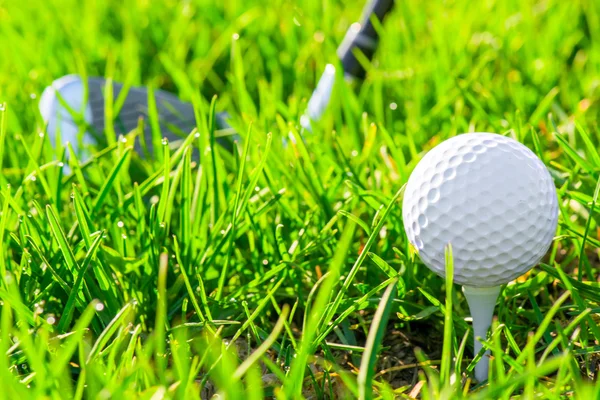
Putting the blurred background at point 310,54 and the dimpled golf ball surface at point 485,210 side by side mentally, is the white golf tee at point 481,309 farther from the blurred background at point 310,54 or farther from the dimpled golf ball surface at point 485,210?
the blurred background at point 310,54

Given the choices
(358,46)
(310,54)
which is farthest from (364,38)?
(310,54)

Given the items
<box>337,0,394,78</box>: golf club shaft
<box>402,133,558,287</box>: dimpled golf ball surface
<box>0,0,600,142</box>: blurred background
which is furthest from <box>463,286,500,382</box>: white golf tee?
<box>337,0,394,78</box>: golf club shaft

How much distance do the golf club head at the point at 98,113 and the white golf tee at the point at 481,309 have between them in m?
0.91

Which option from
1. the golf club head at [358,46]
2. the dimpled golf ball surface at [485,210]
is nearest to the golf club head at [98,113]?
the golf club head at [358,46]

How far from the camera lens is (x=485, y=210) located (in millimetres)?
1079

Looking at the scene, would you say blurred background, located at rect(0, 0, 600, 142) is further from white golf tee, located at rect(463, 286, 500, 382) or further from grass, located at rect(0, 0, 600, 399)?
white golf tee, located at rect(463, 286, 500, 382)

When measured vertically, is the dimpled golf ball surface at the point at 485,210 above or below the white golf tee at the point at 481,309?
above

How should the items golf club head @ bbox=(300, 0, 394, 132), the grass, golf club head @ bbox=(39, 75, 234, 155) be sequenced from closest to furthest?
the grass → golf club head @ bbox=(39, 75, 234, 155) → golf club head @ bbox=(300, 0, 394, 132)

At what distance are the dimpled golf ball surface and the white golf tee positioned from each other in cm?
3

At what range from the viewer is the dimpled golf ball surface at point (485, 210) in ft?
3.54

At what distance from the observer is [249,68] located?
94.3 inches

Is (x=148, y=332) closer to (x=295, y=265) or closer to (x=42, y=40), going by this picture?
(x=295, y=265)

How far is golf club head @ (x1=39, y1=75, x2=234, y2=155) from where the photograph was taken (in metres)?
1.92

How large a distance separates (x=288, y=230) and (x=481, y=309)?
0.48 meters
